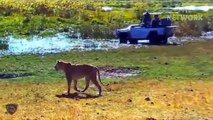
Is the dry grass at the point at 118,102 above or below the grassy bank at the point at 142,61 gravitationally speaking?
above

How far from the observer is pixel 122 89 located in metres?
17.9

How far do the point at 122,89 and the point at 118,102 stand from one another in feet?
7.83

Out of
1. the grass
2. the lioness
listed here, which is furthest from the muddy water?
the lioness

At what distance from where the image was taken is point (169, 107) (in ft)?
49.3

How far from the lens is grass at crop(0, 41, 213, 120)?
46.9ft

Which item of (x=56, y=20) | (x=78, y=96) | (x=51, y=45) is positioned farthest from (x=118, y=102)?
(x=56, y=20)

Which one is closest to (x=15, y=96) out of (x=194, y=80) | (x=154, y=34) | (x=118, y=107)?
(x=118, y=107)

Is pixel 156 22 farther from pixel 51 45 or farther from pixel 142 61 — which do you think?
pixel 142 61

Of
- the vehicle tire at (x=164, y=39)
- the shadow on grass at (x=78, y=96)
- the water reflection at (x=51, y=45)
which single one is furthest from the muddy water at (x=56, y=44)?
the shadow on grass at (x=78, y=96)

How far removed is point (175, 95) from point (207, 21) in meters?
31.3

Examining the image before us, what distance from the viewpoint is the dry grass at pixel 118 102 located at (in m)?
14.0

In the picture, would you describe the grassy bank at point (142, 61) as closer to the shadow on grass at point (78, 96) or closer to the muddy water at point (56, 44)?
the muddy water at point (56, 44)

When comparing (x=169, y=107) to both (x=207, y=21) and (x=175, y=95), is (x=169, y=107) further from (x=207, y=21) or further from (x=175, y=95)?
(x=207, y=21)

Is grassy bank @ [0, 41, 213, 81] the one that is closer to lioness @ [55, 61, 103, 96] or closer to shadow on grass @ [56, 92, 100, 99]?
lioness @ [55, 61, 103, 96]
